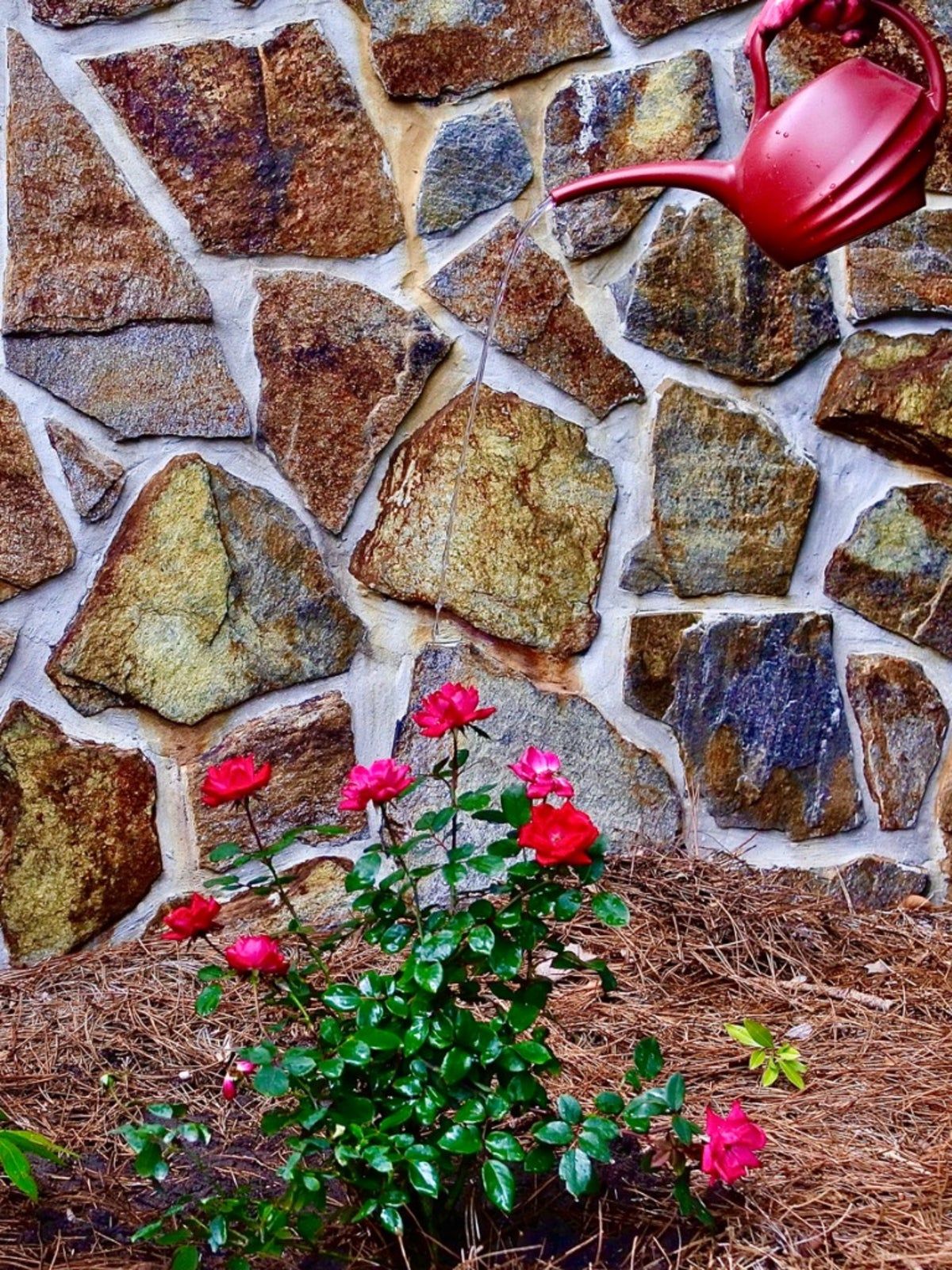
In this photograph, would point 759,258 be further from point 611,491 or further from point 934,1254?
point 934,1254

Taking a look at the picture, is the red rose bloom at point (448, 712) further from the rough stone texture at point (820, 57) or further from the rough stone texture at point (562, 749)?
the rough stone texture at point (820, 57)

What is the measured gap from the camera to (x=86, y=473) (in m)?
1.68

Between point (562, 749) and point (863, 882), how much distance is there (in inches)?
18.2

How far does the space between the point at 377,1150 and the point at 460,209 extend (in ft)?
3.98

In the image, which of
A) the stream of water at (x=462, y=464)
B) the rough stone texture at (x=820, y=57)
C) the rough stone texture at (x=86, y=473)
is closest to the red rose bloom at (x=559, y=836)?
the stream of water at (x=462, y=464)

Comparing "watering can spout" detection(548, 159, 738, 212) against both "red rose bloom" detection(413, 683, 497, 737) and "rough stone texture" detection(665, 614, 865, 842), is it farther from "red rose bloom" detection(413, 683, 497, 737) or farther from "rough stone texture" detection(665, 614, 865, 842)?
"rough stone texture" detection(665, 614, 865, 842)

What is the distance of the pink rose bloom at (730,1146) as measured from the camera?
3.27ft

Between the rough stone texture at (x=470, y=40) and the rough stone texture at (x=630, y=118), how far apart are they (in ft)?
0.17

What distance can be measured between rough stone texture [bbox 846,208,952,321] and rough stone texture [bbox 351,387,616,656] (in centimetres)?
41

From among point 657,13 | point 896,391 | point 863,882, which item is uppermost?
point 657,13

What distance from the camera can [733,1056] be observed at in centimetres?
146

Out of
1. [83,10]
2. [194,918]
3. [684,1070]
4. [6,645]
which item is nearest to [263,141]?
[83,10]

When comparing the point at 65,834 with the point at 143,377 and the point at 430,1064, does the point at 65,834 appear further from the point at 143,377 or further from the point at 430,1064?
the point at 430,1064

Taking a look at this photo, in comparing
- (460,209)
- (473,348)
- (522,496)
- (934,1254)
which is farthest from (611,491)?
(934,1254)
